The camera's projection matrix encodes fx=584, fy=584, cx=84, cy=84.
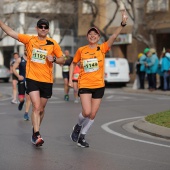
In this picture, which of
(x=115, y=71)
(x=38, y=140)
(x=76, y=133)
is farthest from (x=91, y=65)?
(x=115, y=71)

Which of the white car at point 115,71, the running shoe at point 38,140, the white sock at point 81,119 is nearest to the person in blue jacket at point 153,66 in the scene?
the white car at point 115,71

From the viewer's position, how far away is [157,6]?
36.9m

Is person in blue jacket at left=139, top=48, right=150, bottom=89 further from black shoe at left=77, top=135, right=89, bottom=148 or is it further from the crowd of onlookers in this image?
black shoe at left=77, top=135, right=89, bottom=148

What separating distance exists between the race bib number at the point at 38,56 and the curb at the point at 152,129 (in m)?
2.89

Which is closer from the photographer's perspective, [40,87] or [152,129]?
[40,87]

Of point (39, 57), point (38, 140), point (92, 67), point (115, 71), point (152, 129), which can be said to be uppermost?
point (39, 57)

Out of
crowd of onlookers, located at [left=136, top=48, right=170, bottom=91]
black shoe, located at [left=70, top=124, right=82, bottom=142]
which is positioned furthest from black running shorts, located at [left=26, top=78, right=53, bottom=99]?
crowd of onlookers, located at [left=136, top=48, right=170, bottom=91]

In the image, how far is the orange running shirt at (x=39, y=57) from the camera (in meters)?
9.85

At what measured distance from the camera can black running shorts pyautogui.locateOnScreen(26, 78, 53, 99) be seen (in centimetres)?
984

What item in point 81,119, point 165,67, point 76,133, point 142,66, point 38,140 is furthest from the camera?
point 142,66

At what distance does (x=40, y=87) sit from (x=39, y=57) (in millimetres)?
509

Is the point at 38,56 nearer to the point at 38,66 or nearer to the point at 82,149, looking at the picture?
the point at 38,66

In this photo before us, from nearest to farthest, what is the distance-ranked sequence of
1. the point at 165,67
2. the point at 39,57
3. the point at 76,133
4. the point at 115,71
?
the point at 39,57 → the point at 76,133 → the point at 165,67 → the point at 115,71

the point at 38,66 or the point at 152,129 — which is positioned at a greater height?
the point at 38,66
